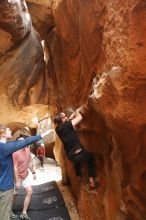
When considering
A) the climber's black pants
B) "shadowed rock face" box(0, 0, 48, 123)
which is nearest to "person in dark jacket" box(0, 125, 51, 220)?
the climber's black pants

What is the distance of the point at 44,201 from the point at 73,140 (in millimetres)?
3309

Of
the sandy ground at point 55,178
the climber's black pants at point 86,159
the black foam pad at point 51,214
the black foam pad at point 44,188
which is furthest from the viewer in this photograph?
the black foam pad at point 44,188

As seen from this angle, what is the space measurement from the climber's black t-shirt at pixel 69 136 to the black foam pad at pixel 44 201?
8.21 ft

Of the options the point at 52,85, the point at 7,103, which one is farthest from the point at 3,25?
the point at 7,103

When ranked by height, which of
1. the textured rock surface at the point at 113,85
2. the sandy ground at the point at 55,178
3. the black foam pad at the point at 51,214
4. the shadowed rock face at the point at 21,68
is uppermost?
the textured rock surface at the point at 113,85

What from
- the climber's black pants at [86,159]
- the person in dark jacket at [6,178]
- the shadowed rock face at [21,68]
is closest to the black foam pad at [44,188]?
the shadowed rock face at [21,68]

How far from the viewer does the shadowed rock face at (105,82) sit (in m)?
3.39

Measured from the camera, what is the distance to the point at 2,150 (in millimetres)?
5262

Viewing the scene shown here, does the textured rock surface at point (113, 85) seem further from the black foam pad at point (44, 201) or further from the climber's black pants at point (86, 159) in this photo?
the black foam pad at point (44, 201)

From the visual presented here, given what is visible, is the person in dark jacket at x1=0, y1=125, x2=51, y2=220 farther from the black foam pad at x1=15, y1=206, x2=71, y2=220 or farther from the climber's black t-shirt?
the black foam pad at x1=15, y1=206, x2=71, y2=220

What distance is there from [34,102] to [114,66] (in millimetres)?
9161

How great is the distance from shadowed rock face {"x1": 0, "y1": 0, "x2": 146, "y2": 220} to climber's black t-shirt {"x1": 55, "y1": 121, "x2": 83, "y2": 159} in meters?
0.37

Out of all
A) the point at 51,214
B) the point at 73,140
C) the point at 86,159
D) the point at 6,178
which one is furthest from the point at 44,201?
the point at 73,140

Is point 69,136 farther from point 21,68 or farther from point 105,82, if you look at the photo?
point 21,68
